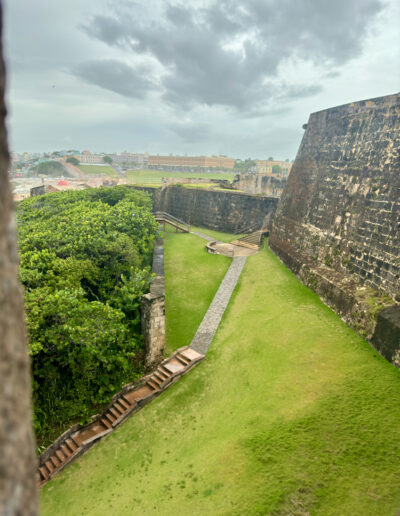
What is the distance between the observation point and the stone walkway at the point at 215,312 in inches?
Result: 498

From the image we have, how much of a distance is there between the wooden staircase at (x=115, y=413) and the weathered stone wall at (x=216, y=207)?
59.5ft

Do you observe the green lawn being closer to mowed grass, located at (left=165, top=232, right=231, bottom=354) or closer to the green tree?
the green tree

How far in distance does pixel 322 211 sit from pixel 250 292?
5528 millimetres

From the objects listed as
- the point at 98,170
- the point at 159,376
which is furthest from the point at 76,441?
the point at 98,170

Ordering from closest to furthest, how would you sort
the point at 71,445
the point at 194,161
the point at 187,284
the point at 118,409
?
the point at 71,445
the point at 118,409
the point at 187,284
the point at 194,161

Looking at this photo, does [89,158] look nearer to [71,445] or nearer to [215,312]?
[215,312]

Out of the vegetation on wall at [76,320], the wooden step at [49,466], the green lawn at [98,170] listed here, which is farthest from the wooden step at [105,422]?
the green lawn at [98,170]

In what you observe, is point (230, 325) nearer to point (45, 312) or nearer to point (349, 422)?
point (349, 422)

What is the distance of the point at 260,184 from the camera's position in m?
39.1

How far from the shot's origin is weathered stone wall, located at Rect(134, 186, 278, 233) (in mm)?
27688

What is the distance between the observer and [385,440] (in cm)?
734

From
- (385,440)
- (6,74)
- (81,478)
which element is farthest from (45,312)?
(385,440)

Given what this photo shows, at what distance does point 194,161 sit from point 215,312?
89345mm

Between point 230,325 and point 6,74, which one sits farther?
point 230,325
